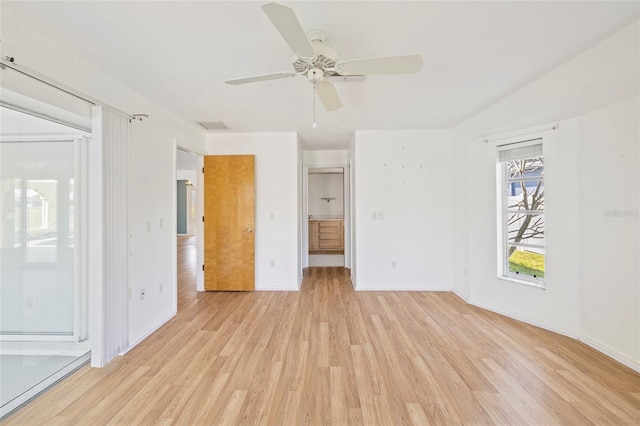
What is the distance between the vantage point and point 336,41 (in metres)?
1.80

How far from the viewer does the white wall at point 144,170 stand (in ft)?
5.91

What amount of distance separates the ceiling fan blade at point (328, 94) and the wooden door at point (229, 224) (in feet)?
7.53

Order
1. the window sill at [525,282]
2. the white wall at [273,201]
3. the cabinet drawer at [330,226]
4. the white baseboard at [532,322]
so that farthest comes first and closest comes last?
the cabinet drawer at [330,226] → the white wall at [273,201] → the window sill at [525,282] → the white baseboard at [532,322]

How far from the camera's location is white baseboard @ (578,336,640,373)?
6.72 feet

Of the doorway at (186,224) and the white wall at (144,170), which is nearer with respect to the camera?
the white wall at (144,170)

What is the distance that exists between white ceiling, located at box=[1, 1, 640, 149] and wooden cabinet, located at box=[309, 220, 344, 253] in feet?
11.3

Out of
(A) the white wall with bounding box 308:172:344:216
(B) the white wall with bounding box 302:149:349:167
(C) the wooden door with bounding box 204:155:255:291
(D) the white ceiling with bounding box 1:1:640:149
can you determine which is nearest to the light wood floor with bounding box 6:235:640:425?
(C) the wooden door with bounding box 204:155:255:291

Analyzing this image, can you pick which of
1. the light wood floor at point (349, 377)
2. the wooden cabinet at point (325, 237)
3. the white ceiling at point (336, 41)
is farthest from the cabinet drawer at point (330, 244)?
the white ceiling at point (336, 41)

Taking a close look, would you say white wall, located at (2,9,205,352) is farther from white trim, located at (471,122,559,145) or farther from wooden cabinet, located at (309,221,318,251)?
white trim, located at (471,122,559,145)

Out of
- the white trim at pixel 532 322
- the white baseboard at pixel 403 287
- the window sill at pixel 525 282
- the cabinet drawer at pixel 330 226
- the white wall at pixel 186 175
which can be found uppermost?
the white wall at pixel 186 175

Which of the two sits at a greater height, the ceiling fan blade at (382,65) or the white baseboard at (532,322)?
the ceiling fan blade at (382,65)

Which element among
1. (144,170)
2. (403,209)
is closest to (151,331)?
(144,170)

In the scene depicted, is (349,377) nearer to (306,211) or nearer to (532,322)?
(532,322)

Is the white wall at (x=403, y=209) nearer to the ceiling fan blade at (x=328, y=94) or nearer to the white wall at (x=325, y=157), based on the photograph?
the white wall at (x=325, y=157)
